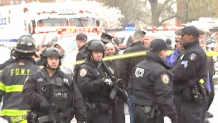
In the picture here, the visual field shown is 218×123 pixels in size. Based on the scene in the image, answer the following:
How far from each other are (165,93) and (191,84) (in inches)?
31.8

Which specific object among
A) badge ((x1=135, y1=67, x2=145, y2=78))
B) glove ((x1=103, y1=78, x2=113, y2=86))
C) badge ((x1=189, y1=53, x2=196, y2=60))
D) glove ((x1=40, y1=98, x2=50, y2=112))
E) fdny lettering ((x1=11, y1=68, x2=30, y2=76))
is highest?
badge ((x1=189, y1=53, x2=196, y2=60))

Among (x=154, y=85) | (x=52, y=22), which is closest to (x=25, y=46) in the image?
(x=154, y=85)

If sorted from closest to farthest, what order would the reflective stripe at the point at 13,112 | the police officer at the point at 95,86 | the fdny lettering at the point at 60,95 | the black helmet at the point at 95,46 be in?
the fdny lettering at the point at 60,95 < the reflective stripe at the point at 13,112 < the police officer at the point at 95,86 < the black helmet at the point at 95,46

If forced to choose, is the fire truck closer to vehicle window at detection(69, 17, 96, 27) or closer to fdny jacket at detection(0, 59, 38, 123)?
vehicle window at detection(69, 17, 96, 27)

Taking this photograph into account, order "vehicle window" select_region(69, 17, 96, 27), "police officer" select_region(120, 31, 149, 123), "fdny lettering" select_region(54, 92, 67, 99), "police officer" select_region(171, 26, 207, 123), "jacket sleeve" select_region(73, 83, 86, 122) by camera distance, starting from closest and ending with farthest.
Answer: "fdny lettering" select_region(54, 92, 67, 99) → "jacket sleeve" select_region(73, 83, 86, 122) → "police officer" select_region(171, 26, 207, 123) → "police officer" select_region(120, 31, 149, 123) → "vehicle window" select_region(69, 17, 96, 27)

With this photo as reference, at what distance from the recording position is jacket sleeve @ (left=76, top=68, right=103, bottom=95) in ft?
24.4

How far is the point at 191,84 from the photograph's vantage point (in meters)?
7.95

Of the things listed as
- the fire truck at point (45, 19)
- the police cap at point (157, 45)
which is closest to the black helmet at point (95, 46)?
the police cap at point (157, 45)

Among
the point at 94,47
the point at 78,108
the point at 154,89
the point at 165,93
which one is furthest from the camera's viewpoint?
the point at 94,47

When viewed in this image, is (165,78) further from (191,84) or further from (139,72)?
(191,84)

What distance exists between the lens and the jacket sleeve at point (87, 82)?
7449mm

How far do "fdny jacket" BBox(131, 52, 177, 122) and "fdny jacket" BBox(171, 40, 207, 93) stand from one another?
337 millimetres

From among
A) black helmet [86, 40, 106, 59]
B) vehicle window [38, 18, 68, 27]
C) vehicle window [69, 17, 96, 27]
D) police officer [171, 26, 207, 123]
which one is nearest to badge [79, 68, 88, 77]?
black helmet [86, 40, 106, 59]

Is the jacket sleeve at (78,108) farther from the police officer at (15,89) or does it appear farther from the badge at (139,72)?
the badge at (139,72)
